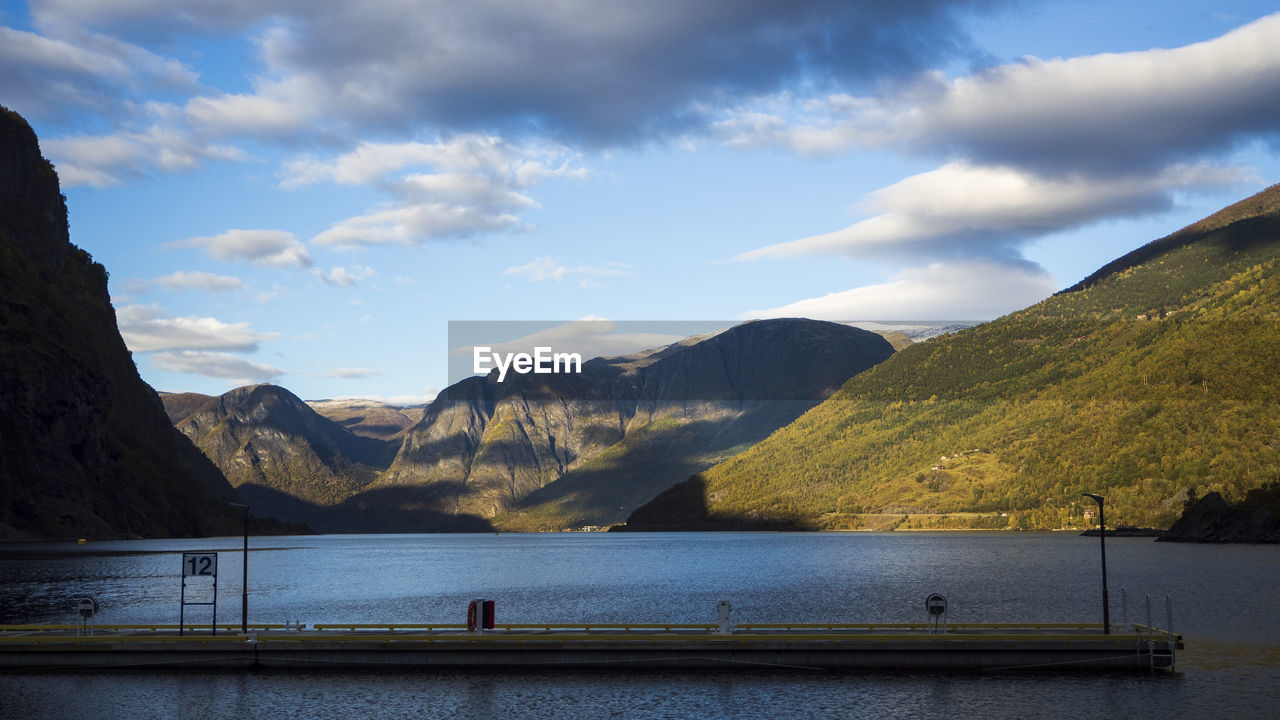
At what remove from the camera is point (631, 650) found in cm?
5512

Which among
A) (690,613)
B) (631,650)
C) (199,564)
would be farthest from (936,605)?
(199,564)

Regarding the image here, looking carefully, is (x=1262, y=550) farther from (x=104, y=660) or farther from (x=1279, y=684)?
(x=104, y=660)

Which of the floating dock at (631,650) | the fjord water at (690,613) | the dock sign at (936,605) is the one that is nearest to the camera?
the fjord water at (690,613)

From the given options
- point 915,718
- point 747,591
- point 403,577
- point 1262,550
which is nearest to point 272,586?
point 403,577

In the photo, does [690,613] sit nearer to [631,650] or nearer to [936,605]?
[631,650]

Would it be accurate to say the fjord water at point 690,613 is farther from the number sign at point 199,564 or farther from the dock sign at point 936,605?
the number sign at point 199,564

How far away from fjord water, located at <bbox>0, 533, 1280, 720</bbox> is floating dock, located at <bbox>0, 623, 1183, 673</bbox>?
94cm

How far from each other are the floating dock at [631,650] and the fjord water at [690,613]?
0.94 m

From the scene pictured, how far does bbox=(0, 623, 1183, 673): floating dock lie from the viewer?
5388 cm

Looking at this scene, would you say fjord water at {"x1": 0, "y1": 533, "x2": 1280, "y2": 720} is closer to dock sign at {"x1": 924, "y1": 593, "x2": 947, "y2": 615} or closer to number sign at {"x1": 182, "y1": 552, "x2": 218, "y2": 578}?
dock sign at {"x1": 924, "y1": 593, "x2": 947, "y2": 615}

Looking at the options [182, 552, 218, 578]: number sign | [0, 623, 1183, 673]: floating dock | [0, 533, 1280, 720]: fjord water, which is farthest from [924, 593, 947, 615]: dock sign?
[182, 552, 218, 578]: number sign

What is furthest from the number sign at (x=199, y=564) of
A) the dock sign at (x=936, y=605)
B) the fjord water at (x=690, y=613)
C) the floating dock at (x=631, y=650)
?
the dock sign at (x=936, y=605)

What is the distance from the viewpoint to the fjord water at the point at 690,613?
1865 inches

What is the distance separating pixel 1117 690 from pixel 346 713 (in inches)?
1351
